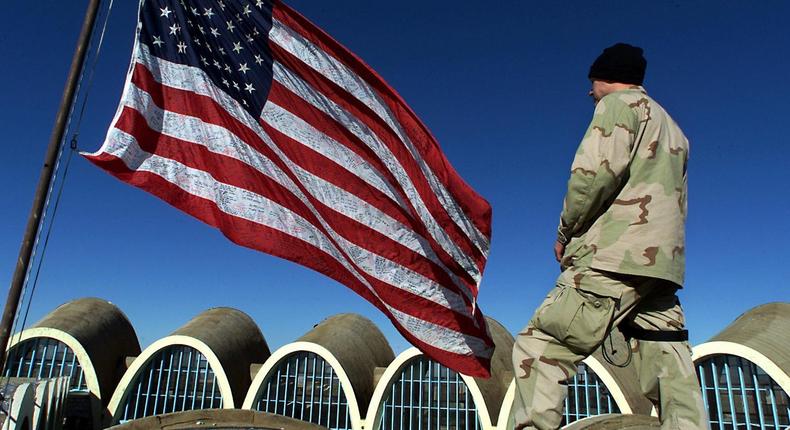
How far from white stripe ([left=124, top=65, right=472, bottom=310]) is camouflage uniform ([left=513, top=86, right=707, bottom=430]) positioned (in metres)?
2.51

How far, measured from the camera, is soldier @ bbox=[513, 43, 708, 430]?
2.29 meters

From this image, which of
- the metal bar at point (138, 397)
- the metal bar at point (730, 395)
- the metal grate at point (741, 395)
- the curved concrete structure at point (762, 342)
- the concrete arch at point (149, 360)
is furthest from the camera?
the metal bar at point (138, 397)

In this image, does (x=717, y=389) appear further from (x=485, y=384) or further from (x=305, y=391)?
(x=305, y=391)

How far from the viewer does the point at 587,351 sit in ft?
7.68

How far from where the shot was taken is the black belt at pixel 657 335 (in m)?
2.41

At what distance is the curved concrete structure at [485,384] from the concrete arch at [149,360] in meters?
5.58

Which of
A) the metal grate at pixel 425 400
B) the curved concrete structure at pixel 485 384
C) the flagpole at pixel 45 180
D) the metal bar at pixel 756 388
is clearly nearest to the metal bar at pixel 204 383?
the curved concrete structure at pixel 485 384

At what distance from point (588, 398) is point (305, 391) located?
32.2 ft

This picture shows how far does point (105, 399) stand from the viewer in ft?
70.2

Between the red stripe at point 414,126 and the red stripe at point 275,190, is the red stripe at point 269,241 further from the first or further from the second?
the red stripe at point 414,126

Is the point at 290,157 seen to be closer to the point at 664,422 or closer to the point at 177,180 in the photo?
the point at 177,180

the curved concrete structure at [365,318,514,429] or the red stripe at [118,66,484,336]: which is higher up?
the red stripe at [118,66,484,336]

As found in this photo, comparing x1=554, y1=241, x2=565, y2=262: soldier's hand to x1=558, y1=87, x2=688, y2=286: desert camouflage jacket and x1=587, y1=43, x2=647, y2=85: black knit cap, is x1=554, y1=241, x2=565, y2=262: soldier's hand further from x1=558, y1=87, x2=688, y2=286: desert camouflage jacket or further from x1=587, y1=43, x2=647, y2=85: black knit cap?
x1=587, y1=43, x2=647, y2=85: black knit cap

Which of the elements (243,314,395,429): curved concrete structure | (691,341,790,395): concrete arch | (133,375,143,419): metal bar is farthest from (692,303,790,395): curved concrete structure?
(133,375,143,419): metal bar
